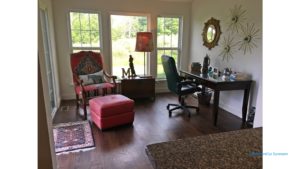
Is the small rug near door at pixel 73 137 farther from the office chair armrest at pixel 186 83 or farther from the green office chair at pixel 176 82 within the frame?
the office chair armrest at pixel 186 83

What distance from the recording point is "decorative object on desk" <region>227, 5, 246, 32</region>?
10.6 feet

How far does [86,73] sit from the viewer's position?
373cm

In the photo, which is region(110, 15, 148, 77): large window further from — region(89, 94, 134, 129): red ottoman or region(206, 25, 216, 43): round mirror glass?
region(89, 94, 134, 129): red ottoman

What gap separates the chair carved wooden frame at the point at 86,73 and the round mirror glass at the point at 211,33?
2.15 m

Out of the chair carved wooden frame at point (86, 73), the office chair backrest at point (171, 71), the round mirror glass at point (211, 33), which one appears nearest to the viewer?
the office chair backrest at point (171, 71)

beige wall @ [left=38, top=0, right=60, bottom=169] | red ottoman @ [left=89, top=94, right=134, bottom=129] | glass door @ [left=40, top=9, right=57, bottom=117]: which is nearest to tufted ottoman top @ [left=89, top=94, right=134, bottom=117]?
red ottoman @ [left=89, top=94, right=134, bottom=129]

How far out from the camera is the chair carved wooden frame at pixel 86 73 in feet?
11.0

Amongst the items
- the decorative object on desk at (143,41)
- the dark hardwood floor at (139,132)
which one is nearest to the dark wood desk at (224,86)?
the dark hardwood floor at (139,132)

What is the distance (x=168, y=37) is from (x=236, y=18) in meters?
1.76

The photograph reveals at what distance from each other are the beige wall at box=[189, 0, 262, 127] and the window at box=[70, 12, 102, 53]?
2.28 metres

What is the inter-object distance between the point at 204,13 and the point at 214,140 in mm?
3948

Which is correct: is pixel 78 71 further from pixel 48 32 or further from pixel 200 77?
pixel 200 77

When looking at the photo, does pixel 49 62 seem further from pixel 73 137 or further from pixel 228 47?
pixel 228 47
